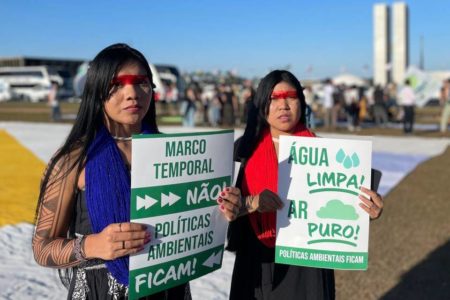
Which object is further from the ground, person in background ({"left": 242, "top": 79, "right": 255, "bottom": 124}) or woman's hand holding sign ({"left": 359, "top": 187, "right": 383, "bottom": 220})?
person in background ({"left": 242, "top": 79, "right": 255, "bottom": 124})

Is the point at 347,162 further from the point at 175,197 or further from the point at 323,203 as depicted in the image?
the point at 175,197

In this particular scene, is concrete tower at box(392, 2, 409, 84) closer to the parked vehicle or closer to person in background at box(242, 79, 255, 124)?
the parked vehicle

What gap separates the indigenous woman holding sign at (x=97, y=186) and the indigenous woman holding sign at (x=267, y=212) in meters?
0.68

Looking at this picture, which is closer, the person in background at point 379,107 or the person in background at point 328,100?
the person in background at point 328,100

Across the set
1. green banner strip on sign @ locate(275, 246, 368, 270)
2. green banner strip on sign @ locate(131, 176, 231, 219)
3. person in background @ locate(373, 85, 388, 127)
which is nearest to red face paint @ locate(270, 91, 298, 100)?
green banner strip on sign @ locate(131, 176, 231, 219)

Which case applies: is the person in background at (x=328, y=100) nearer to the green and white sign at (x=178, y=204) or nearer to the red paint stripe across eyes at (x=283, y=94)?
the red paint stripe across eyes at (x=283, y=94)

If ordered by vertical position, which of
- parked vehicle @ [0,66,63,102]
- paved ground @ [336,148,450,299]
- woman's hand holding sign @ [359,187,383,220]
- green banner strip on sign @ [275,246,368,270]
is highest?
parked vehicle @ [0,66,63,102]

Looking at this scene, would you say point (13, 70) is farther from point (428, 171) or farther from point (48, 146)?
point (428, 171)

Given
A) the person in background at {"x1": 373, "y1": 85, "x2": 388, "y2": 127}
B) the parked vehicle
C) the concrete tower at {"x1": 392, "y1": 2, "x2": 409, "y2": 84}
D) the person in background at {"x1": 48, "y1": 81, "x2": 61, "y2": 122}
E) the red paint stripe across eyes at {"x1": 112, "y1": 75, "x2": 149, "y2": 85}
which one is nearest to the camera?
the red paint stripe across eyes at {"x1": 112, "y1": 75, "x2": 149, "y2": 85}

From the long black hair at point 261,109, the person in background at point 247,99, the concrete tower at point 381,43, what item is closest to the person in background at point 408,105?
the person in background at point 247,99

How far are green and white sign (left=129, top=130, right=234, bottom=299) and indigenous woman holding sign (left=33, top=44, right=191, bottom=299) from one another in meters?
0.07

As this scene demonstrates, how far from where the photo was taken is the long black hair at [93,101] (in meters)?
1.83

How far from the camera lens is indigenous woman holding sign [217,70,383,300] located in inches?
94.9

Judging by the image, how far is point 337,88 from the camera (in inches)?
837
